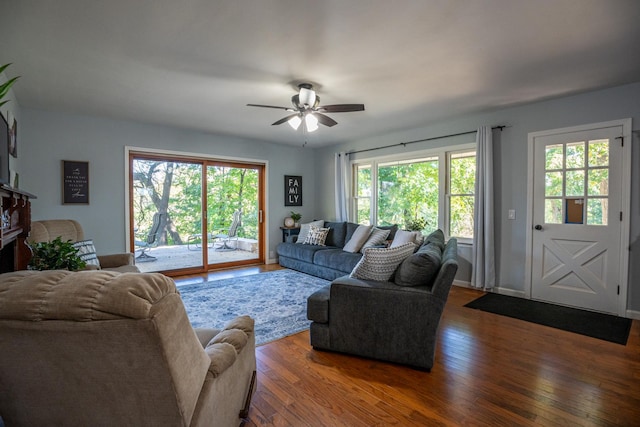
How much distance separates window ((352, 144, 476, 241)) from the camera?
457 cm

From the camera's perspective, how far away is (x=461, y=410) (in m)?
1.81

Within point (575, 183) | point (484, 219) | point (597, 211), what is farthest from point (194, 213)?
point (597, 211)

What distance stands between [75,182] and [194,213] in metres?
1.73

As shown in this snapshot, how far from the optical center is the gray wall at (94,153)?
3949 mm

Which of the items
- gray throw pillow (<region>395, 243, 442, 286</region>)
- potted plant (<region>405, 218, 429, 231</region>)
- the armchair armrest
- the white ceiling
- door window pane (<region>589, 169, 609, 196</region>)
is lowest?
the armchair armrest

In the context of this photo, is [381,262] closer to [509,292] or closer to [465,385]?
[465,385]

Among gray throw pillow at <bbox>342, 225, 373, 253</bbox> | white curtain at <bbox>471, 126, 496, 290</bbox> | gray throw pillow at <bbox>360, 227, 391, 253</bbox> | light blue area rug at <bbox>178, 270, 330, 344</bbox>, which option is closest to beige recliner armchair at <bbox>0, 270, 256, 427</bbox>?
light blue area rug at <bbox>178, 270, 330, 344</bbox>

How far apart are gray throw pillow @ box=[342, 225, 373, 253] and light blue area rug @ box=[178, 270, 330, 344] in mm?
702

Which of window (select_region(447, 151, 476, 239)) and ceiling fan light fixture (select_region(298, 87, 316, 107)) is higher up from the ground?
ceiling fan light fixture (select_region(298, 87, 316, 107))

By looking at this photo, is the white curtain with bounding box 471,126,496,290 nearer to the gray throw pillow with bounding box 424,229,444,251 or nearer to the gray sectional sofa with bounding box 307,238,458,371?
the gray throw pillow with bounding box 424,229,444,251

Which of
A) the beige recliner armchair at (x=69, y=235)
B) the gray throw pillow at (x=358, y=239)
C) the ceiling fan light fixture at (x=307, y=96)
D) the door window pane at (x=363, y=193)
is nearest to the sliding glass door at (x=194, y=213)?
the beige recliner armchair at (x=69, y=235)

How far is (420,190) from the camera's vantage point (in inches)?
200

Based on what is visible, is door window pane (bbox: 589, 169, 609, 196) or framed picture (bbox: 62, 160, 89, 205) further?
framed picture (bbox: 62, 160, 89, 205)

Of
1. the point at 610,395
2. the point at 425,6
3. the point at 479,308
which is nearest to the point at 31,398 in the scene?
the point at 425,6
